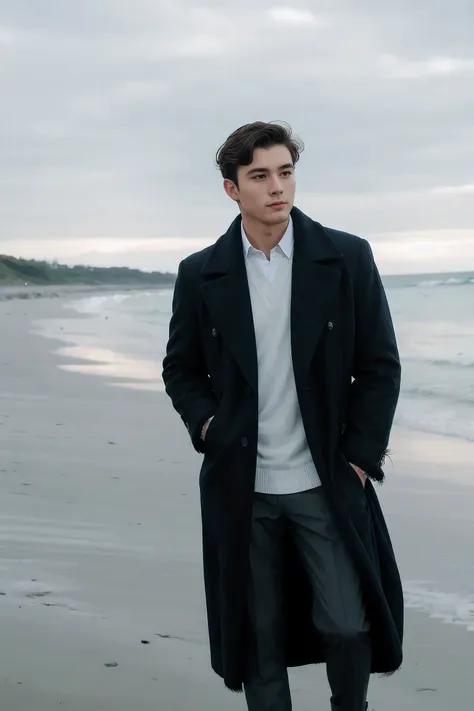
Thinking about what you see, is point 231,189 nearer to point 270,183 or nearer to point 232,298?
point 270,183

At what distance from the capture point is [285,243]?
2.80m

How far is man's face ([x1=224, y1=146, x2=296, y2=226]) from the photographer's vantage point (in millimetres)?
2701

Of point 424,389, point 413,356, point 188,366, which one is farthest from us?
point 413,356

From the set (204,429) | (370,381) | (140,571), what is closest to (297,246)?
(370,381)

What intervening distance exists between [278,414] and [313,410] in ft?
0.36

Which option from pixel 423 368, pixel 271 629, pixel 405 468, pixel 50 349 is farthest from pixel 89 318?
pixel 271 629

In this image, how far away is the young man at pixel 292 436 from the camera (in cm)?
268

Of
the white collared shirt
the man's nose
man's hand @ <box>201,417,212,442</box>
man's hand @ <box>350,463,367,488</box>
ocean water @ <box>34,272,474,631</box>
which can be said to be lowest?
ocean water @ <box>34,272,474,631</box>

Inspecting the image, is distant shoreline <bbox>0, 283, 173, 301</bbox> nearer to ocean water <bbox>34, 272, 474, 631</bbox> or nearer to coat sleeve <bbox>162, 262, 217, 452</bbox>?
ocean water <bbox>34, 272, 474, 631</bbox>

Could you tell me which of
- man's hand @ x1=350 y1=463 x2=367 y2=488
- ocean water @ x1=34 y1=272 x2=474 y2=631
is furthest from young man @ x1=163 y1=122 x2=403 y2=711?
ocean water @ x1=34 y1=272 x2=474 y2=631

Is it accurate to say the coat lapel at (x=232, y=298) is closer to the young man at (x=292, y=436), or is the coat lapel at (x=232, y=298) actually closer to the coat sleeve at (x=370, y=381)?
the young man at (x=292, y=436)

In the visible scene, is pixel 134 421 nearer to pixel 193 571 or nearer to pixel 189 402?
pixel 193 571

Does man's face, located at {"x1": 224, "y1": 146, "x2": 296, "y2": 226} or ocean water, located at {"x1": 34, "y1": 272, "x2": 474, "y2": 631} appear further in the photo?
ocean water, located at {"x1": 34, "y1": 272, "x2": 474, "y2": 631}

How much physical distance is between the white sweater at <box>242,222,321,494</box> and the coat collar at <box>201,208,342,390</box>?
0.15 ft
